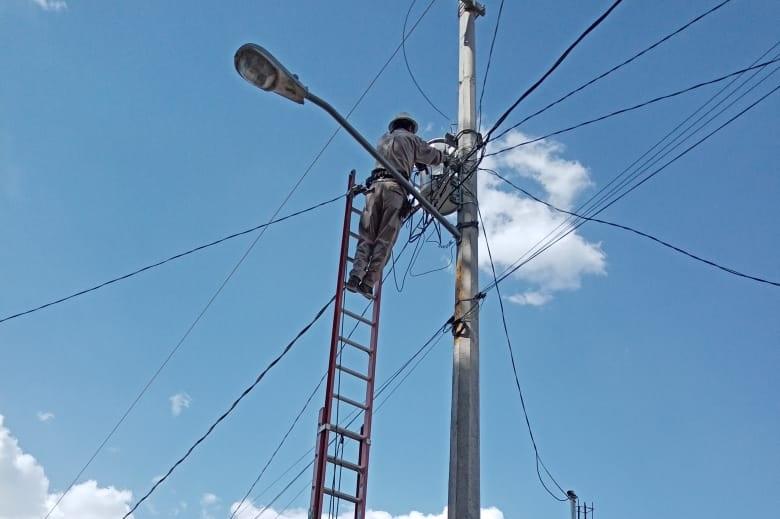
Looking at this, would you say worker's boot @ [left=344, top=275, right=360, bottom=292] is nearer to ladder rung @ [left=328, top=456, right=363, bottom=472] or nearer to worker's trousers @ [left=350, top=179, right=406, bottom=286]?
worker's trousers @ [left=350, top=179, right=406, bottom=286]

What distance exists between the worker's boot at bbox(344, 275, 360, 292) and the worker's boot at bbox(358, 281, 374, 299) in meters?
0.04

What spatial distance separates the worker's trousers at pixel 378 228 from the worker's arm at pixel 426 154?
33 cm

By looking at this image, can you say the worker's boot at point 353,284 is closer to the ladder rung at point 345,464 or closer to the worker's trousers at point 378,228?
the worker's trousers at point 378,228

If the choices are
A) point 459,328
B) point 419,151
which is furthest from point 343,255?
point 459,328

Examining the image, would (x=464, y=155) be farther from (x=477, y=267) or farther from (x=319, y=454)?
(x=319, y=454)

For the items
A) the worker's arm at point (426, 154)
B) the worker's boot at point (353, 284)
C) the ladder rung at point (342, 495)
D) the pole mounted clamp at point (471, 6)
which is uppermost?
the pole mounted clamp at point (471, 6)

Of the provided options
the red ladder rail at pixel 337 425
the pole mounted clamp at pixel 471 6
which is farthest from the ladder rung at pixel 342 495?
the pole mounted clamp at pixel 471 6

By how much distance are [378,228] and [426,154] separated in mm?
790

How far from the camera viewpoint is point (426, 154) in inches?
328

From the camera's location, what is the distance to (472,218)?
727 centimetres

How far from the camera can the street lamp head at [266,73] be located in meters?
6.38

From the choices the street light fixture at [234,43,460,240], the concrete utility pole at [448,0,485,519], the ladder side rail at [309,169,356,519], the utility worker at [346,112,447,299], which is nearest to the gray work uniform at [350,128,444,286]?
the utility worker at [346,112,447,299]

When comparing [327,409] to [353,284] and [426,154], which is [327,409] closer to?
[353,284]

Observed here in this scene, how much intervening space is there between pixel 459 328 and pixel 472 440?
2.93 ft
